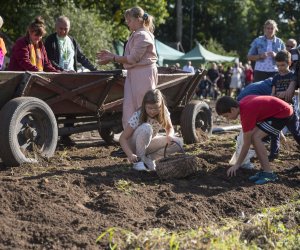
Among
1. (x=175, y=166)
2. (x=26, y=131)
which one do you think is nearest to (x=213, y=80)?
(x=26, y=131)

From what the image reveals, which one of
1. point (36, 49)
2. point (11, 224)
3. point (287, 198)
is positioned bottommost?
point (287, 198)

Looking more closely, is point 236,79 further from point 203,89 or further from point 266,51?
point 266,51

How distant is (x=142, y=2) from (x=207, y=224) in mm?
24802

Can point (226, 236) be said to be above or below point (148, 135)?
below

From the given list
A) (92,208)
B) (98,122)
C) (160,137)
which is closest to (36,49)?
(98,122)

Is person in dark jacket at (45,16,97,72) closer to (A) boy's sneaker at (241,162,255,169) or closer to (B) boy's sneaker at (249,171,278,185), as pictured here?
(A) boy's sneaker at (241,162,255,169)

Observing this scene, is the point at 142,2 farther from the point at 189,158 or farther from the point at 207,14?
the point at 207,14

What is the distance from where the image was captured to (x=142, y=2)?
96.0 ft

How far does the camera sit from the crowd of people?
693 centimetres

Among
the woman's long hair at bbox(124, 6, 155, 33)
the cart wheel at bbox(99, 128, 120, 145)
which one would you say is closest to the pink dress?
the woman's long hair at bbox(124, 6, 155, 33)

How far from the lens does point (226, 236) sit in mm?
4609

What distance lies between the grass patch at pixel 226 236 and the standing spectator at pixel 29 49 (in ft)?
12.3

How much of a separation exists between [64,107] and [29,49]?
32.6 inches

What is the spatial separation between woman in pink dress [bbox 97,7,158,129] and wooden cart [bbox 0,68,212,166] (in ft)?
1.86
